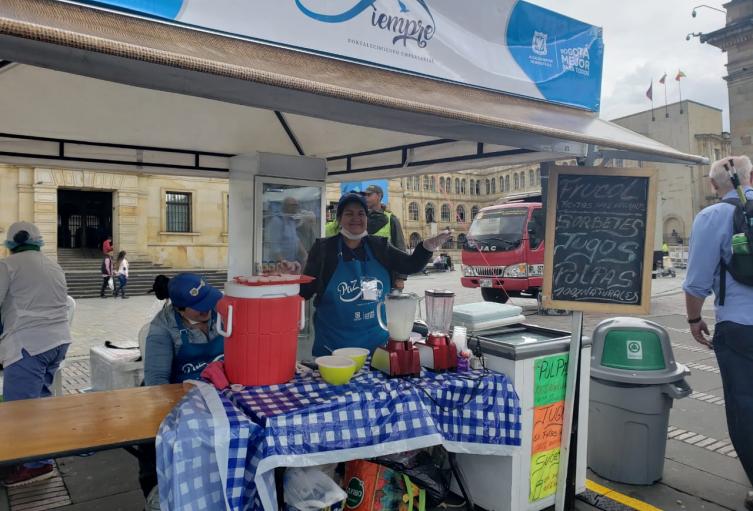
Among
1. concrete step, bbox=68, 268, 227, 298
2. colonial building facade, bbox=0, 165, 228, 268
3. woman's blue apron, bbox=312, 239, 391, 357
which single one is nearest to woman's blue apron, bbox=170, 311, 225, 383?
woman's blue apron, bbox=312, 239, 391, 357

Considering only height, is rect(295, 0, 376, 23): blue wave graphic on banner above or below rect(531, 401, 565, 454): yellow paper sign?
above

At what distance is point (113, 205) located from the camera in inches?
1003

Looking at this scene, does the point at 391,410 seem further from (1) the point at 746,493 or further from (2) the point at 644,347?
(1) the point at 746,493

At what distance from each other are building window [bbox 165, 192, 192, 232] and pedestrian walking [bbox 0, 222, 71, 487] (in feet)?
79.6

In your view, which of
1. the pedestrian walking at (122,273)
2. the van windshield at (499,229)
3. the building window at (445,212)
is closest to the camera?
the van windshield at (499,229)

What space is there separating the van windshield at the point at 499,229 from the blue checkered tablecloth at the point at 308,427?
10414mm

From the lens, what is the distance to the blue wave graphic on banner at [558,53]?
135 inches

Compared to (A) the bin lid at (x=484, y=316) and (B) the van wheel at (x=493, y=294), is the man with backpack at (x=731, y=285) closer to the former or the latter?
(A) the bin lid at (x=484, y=316)

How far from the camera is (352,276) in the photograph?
3275 millimetres

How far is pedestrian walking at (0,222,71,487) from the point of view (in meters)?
3.47

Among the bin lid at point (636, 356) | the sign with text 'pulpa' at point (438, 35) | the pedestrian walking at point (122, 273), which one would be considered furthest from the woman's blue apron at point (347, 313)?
the pedestrian walking at point (122, 273)

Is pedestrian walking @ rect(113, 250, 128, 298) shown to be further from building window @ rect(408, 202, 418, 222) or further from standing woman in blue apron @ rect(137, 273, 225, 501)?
building window @ rect(408, 202, 418, 222)

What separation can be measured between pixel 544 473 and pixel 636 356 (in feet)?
3.39

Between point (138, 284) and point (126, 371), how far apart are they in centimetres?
1812
